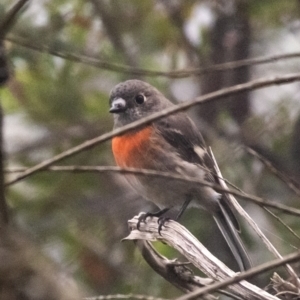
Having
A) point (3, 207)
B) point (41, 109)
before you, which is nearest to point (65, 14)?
point (41, 109)

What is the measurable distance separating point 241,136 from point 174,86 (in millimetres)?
1047

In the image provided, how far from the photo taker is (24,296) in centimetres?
74

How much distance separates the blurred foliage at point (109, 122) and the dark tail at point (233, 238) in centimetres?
35

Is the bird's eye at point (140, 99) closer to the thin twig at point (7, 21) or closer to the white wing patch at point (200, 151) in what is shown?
the white wing patch at point (200, 151)

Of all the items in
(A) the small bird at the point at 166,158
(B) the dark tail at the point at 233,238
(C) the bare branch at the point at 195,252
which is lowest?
(C) the bare branch at the point at 195,252

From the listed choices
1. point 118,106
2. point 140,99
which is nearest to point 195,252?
point 118,106

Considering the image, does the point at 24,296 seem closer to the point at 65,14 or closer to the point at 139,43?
the point at 65,14

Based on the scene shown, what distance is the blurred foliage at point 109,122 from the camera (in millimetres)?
3378

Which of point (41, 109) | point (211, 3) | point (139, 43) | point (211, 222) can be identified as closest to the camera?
Answer: point (211, 222)

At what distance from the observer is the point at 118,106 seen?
2891mm

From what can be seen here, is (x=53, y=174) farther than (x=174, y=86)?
No

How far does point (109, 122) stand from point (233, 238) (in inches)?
56.9

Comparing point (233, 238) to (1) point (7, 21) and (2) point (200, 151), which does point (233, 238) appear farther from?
(1) point (7, 21)

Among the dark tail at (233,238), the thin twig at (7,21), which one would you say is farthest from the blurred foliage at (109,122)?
the thin twig at (7,21)
